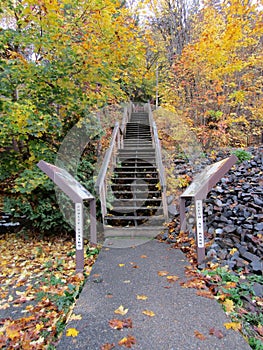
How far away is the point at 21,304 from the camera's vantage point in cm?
309

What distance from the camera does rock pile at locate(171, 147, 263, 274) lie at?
12.7 ft

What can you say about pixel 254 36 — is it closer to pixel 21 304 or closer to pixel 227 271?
pixel 227 271

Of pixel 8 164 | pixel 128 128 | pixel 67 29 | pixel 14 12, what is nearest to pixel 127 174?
pixel 8 164

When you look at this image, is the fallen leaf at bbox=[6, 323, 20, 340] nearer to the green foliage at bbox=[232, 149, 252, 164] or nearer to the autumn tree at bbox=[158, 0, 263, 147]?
the green foliage at bbox=[232, 149, 252, 164]

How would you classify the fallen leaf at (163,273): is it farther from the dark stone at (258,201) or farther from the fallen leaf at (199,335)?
the dark stone at (258,201)

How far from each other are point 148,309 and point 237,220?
2687 millimetres

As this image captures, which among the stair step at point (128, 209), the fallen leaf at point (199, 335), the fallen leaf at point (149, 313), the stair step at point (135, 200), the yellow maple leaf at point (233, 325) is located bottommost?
the yellow maple leaf at point (233, 325)

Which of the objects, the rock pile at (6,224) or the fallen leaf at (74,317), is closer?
the fallen leaf at (74,317)

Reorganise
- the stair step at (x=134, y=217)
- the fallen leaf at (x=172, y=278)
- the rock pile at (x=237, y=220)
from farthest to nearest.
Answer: the stair step at (x=134, y=217), the rock pile at (x=237, y=220), the fallen leaf at (x=172, y=278)

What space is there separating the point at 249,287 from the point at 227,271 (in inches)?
17.0

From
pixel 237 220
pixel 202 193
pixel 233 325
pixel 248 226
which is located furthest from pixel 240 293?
pixel 237 220

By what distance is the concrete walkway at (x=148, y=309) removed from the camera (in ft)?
7.16

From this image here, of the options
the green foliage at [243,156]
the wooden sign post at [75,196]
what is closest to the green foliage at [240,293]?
the wooden sign post at [75,196]

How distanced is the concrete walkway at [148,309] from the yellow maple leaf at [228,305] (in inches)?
3.5
